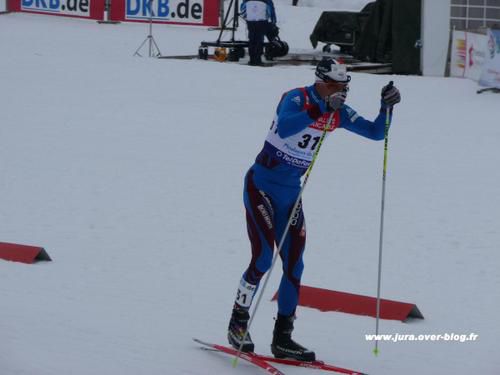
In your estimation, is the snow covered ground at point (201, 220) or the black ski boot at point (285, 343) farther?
the snow covered ground at point (201, 220)

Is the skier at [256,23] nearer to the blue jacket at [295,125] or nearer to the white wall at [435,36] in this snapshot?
the white wall at [435,36]

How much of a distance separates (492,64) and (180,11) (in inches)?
387

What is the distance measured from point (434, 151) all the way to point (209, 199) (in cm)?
378

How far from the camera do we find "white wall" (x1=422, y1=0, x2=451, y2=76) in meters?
20.9

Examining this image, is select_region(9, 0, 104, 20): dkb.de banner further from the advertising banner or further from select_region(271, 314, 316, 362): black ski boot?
select_region(271, 314, 316, 362): black ski boot

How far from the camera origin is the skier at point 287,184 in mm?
6094

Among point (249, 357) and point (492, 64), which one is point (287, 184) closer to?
point (249, 357)

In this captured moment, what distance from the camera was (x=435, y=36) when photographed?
21000 mm

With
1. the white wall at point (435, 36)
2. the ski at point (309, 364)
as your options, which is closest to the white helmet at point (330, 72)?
the ski at point (309, 364)

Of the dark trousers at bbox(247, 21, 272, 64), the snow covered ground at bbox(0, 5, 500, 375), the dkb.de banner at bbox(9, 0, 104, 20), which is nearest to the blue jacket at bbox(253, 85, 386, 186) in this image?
the snow covered ground at bbox(0, 5, 500, 375)

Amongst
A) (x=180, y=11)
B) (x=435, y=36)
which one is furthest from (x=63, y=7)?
(x=435, y=36)

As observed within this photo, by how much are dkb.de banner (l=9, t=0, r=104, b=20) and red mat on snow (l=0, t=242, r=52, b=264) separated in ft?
62.8

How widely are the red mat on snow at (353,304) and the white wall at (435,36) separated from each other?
1341 centimetres

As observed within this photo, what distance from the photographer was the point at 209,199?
11.3 metres
